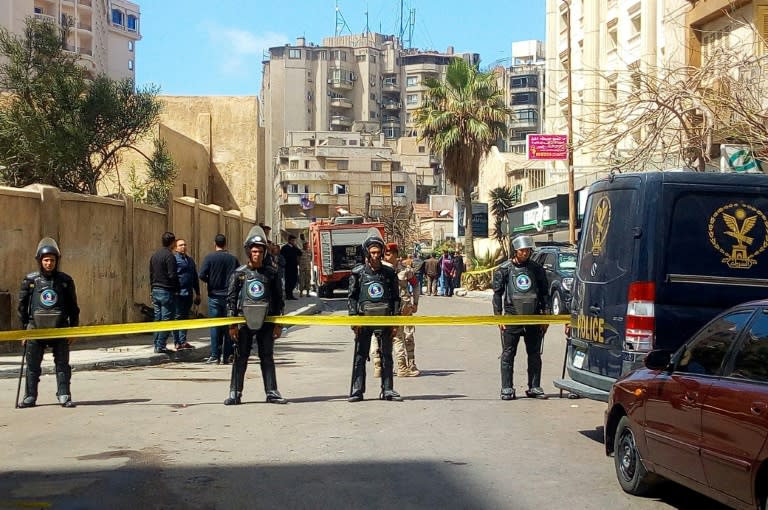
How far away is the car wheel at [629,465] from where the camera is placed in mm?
6898

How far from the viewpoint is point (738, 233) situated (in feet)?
27.5

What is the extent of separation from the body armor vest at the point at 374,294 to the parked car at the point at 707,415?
469 centimetres

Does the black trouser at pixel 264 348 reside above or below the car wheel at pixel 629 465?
above

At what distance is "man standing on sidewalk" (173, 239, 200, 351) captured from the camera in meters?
16.8

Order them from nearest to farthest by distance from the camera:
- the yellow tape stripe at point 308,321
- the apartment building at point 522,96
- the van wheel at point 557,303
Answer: the yellow tape stripe at point 308,321, the van wheel at point 557,303, the apartment building at point 522,96

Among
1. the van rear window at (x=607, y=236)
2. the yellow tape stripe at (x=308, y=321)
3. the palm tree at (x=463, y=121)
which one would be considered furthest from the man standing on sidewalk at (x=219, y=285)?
the palm tree at (x=463, y=121)

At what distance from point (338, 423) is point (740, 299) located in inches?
159

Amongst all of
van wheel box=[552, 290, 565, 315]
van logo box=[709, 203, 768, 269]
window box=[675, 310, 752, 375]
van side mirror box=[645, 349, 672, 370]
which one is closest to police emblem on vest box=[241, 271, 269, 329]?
van logo box=[709, 203, 768, 269]

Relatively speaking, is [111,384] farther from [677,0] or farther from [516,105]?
[516,105]

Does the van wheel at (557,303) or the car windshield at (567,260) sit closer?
the van wheel at (557,303)

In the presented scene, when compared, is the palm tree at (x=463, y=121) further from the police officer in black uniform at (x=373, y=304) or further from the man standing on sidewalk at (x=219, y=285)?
the police officer in black uniform at (x=373, y=304)

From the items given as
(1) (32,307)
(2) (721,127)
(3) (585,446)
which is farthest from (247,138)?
(3) (585,446)

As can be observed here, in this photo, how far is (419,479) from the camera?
7488mm

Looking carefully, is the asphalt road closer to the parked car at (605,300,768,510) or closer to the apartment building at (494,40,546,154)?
the parked car at (605,300,768,510)
